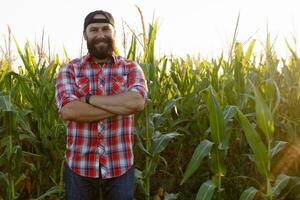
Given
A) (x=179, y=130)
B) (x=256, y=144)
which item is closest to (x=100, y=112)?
(x=256, y=144)

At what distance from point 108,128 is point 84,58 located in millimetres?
484

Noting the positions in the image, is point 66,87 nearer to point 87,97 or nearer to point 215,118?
point 87,97

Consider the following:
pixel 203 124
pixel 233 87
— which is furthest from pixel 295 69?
pixel 203 124

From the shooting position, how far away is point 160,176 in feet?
14.5

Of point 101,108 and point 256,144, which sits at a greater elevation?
point 101,108

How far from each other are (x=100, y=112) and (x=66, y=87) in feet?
0.96

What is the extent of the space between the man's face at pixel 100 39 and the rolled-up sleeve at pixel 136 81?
0.58 ft

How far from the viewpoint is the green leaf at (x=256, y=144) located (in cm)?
283

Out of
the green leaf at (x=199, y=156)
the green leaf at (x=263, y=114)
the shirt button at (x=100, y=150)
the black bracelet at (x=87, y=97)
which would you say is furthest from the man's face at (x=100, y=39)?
the green leaf at (x=263, y=114)

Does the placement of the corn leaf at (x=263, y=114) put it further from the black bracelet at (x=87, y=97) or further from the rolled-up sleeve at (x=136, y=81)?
the black bracelet at (x=87, y=97)

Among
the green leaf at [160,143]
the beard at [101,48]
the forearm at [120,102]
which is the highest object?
the beard at [101,48]

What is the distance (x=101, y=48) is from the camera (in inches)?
123

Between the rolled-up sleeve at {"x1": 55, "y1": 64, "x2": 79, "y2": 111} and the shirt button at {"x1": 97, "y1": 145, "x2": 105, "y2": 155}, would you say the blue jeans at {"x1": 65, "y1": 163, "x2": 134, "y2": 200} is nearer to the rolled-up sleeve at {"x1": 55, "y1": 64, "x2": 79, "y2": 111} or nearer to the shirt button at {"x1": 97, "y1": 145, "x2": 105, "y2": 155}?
the shirt button at {"x1": 97, "y1": 145, "x2": 105, "y2": 155}

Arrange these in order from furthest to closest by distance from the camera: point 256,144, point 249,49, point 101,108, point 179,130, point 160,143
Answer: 1. point 179,130
2. point 249,49
3. point 160,143
4. point 101,108
5. point 256,144
